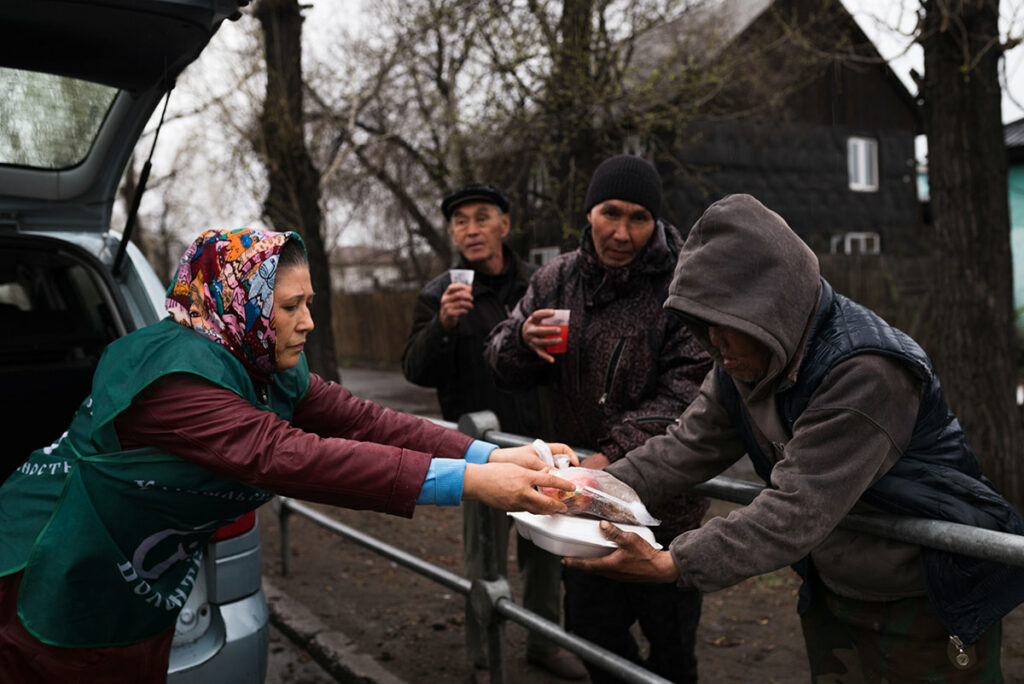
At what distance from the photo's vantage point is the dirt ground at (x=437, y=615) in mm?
3896

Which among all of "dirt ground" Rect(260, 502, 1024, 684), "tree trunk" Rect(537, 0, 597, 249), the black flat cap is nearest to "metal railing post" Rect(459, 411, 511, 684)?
"dirt ground" Rect(260, 502, 1024, 684)

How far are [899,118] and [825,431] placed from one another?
27.1 m

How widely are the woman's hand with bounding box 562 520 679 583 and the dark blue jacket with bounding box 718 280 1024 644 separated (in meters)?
0.44

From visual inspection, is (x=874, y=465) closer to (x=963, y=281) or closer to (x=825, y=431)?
(x=825, y=431)

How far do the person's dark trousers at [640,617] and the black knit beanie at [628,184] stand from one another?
130 cm

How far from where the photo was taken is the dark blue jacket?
5.76ft

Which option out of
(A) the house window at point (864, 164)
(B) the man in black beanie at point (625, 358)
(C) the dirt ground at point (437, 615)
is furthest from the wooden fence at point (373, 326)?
(B) the man in black beanie at point (625, 358)

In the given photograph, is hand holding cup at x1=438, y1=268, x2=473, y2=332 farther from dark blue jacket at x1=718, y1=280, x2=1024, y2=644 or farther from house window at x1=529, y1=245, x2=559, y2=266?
house window at x1=529, y1=245, x2=559, y2=266

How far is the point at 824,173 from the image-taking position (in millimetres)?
23688

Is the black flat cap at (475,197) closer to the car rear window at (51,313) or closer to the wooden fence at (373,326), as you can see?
the car rear window at (51,313)

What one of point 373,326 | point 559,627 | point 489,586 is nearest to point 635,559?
point 559,627

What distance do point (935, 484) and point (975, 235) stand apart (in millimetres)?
4247

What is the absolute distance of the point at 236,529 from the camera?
285cm

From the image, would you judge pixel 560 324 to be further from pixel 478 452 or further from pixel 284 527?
pixel 284 527
